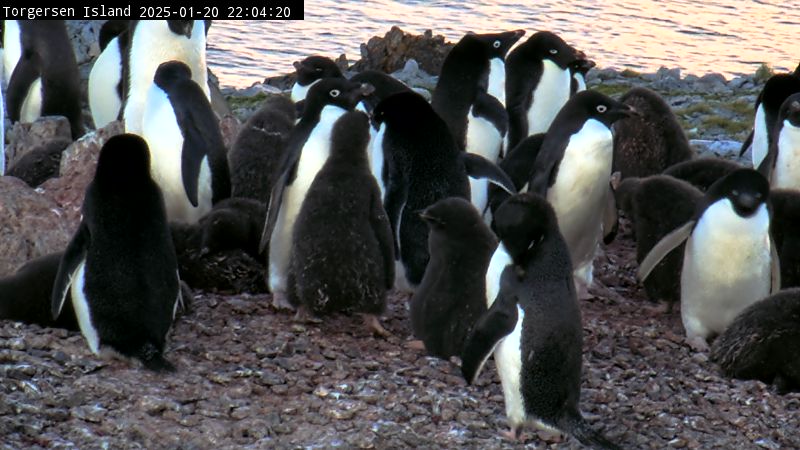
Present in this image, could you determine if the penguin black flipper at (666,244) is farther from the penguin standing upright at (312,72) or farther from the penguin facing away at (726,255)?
the penguin standing upright at (312,72)

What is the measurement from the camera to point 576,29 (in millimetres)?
19469

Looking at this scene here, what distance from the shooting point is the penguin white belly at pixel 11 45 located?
12.0 m

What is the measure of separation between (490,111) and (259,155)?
5.72ft

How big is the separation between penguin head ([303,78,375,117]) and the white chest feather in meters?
1.20

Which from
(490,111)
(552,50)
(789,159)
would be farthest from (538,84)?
(789,159)

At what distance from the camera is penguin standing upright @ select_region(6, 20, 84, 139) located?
11820 millimetres

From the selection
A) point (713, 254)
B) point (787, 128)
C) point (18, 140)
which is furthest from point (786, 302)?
point (18, 140)

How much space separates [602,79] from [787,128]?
7415 millimetres

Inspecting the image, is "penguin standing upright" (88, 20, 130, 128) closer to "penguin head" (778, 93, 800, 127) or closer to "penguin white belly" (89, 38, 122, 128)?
"penguin white belly" (89, 38, 122, 128)

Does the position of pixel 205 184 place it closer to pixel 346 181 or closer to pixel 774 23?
pixel 346 181

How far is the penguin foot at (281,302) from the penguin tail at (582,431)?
176 centimetres

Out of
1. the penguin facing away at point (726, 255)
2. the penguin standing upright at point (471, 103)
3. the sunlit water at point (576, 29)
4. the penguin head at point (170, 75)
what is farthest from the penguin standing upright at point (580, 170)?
the sunlit water at point (576, 29)

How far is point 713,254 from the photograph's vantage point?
7301mm

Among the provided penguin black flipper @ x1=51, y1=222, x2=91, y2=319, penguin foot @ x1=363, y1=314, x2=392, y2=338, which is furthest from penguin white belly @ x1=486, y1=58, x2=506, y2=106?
penguin black flipper @ x1=51, y1=222, x2=91, y2=319
